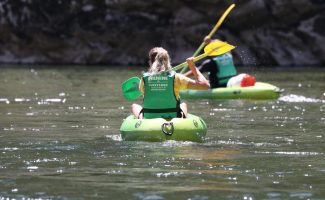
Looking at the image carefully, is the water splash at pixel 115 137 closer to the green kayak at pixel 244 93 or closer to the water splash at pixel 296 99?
the water splash at pixel 296 99

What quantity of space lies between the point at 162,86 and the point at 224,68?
7.16 meters

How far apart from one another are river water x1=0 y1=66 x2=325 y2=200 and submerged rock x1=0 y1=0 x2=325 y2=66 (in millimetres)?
15966

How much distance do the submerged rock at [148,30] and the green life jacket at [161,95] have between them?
2172 centimetres

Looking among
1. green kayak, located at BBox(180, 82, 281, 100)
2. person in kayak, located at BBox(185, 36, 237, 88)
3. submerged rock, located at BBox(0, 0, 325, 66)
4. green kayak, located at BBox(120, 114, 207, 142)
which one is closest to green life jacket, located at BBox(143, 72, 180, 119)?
green kayak, located at BBox(120, 114, 207, 142)

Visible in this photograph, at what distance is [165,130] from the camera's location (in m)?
9.63

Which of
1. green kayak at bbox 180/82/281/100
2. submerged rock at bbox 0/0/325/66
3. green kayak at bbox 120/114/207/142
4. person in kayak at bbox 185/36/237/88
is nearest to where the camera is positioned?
green kayak at bbox 120/114/207/142

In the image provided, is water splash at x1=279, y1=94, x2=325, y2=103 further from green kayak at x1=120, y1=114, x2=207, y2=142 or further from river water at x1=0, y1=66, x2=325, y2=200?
green kayak at x1=120, y1=114, x2=207, y2=142

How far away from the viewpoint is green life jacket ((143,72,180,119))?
33.0 feet

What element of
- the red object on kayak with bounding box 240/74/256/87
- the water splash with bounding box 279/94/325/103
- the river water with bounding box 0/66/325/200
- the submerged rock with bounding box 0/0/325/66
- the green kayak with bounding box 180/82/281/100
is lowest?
the river water with bounding box 0/66/325/200

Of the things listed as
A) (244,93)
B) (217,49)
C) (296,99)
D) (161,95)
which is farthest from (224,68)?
(161,95)

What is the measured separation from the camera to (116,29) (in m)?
33.6

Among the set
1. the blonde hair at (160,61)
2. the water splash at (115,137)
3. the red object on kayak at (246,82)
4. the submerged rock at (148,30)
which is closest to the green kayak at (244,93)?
the red object on kayak at (246,82)

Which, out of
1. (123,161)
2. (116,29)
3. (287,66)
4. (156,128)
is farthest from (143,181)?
(116,29)

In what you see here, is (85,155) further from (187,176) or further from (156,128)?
(187,176)
